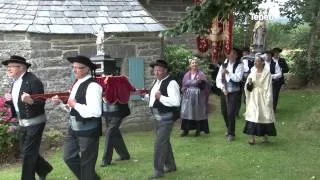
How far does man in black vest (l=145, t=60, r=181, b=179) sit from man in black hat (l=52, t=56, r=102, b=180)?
1159 millimetres

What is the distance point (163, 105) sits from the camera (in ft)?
25.1

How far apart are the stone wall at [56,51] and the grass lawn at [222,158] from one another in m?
1.48

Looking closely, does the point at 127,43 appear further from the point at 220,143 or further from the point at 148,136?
the point at 220,143

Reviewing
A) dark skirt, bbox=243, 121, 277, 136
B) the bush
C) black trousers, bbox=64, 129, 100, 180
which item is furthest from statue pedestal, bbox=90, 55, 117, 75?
the bush

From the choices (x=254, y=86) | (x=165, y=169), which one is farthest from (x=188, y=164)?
(x=254, y=86)

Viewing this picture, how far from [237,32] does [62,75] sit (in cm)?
1035

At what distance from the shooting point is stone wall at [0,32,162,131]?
442 inches

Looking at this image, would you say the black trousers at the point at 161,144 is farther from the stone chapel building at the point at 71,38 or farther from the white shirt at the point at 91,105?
the stone chapel building at the point at 71,38

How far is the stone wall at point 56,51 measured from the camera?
36.9ft

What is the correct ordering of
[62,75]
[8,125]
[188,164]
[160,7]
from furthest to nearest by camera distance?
[160,7], [62,75], [8,125], [188,164]

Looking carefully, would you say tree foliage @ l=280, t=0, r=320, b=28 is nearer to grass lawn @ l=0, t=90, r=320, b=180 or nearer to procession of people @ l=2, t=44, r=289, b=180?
grass lawn @ l=0, t=90, r=320, b=180

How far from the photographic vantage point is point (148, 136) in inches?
456

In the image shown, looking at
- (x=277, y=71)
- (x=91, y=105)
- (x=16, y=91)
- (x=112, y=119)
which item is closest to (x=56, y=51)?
(x=112, y=119)

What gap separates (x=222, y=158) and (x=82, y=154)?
318cm
